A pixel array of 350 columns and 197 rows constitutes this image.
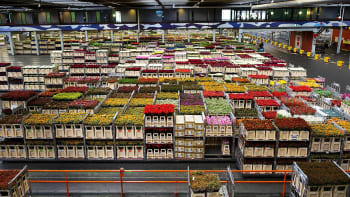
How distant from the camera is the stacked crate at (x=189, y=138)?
915 centimetres

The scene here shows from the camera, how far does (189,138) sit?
30.7ft

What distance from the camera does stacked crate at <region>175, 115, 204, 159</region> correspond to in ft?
30.0

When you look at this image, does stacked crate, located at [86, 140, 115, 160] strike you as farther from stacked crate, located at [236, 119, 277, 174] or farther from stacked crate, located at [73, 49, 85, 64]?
stacked crate, located at [73, 49, 85, 64]

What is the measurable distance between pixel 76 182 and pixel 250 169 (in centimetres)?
557

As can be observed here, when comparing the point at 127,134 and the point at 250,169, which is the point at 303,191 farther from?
the point at 127,134

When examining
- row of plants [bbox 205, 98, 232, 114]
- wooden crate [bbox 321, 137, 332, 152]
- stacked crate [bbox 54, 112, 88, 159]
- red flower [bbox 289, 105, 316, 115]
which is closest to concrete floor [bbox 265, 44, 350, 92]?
red flower [bbox 289, 105, 316, 115]

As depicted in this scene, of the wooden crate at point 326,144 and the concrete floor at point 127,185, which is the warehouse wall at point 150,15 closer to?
the concrete floor at point 127,185

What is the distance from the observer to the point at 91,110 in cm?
1040

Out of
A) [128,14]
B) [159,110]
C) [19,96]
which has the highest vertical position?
[128,14]

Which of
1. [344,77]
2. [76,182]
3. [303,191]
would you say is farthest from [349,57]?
[76,182]

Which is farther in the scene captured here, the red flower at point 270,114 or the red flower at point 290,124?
the red flower at point 270,114

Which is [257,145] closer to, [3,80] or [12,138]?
[12,138]

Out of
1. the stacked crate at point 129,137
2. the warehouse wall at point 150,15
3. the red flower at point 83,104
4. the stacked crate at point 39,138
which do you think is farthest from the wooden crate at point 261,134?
the warehouse wall at point 150,15

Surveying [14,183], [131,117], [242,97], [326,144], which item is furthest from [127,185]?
[326,144]
